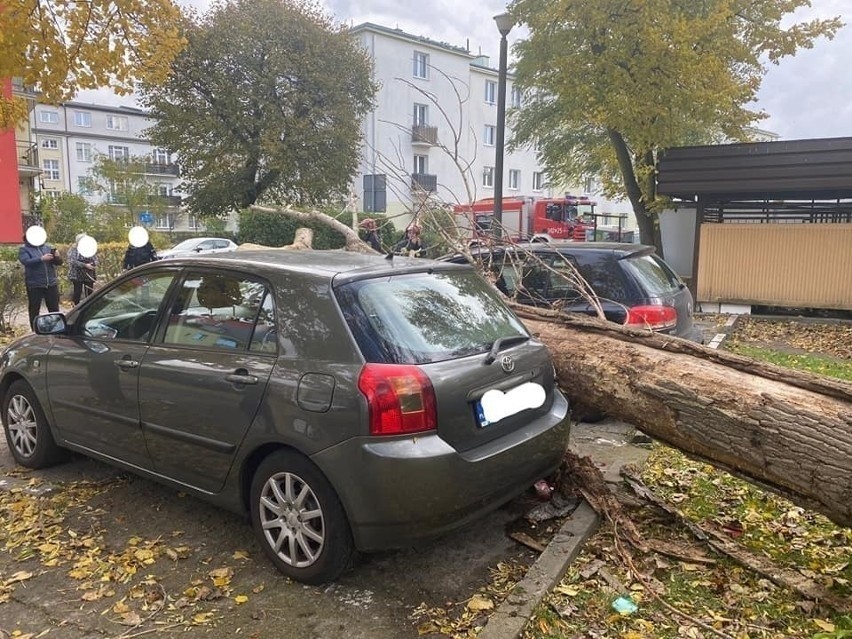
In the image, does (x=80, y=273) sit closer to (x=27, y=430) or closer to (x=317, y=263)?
(x=27, y=430)

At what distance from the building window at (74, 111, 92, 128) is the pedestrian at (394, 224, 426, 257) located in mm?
79188

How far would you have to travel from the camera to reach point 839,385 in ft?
10.2

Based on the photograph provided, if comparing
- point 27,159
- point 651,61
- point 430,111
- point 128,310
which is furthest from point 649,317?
point 430,111

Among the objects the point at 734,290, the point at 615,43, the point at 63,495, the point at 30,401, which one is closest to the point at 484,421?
the point at 63,495

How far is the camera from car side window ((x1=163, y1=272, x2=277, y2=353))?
3451 millimetres

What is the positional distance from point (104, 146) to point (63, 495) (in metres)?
82.3

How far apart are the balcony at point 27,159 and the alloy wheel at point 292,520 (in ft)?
99.0

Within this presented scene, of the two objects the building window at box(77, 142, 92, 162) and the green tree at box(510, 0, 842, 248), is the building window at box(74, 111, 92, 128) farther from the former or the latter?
the green tree at box(510, 0, 842, 248)

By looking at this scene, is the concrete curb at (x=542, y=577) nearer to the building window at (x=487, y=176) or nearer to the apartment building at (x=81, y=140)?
the building window at (x=487, y=176)

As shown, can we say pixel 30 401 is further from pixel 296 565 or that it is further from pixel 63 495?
pixel 296 565

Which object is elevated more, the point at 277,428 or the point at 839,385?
the point at 839,385

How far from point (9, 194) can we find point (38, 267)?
15.5 metres

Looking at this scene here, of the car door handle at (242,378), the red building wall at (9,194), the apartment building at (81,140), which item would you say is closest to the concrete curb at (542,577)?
the car door handle at (242,378)

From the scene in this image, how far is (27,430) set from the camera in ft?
15.7
